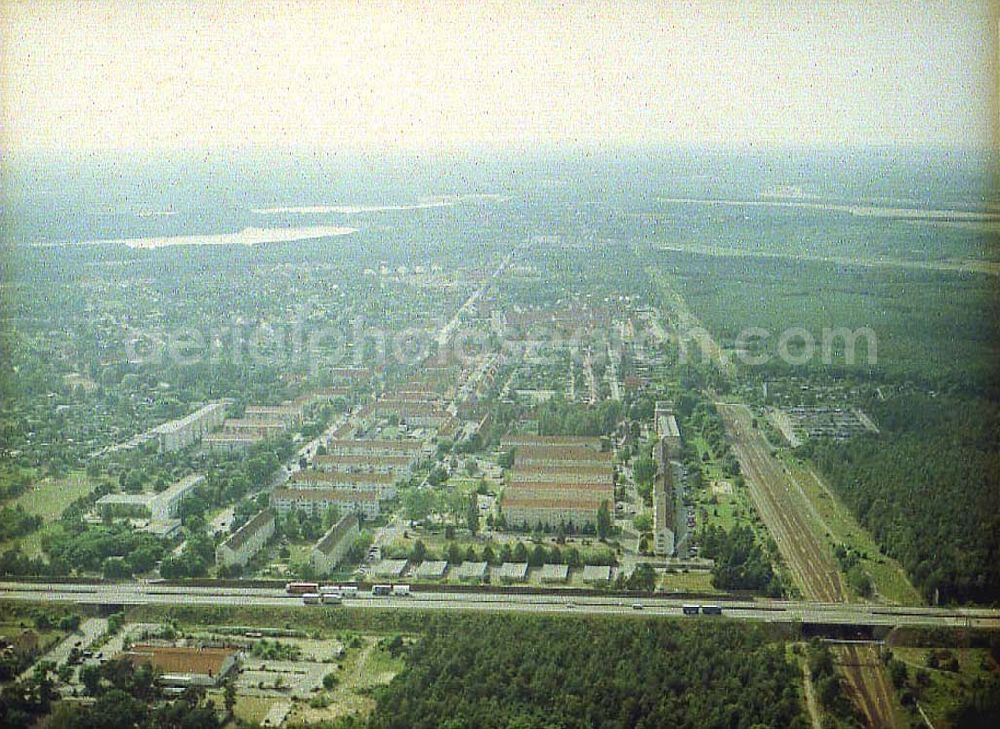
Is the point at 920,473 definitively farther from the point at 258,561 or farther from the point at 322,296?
the point at 322,296

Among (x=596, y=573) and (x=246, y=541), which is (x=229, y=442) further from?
(x=596, y=573)

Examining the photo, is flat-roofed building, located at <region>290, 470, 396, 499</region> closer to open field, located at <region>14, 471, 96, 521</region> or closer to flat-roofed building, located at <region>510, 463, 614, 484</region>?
flat-roofed building, located at <region>510, 463, 614, 484</region>

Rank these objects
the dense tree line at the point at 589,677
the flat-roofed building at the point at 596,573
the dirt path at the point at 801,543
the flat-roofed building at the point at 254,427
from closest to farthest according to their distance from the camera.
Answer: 1. the dense tree line at the point at 589,677
2. the dirt path at the point at 801,543
3. the flat-roofed building at the point at 596,573
4. the flat-roofed building at the point at 254,427

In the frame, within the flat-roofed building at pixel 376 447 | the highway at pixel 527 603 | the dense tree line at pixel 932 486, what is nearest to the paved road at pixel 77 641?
the highway at pixel 527 603

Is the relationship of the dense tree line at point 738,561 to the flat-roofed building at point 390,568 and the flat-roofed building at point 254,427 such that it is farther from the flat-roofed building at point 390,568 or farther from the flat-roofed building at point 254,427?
the flat-roofed building at point 254,427

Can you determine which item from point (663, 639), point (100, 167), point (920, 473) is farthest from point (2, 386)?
point (920, 473)

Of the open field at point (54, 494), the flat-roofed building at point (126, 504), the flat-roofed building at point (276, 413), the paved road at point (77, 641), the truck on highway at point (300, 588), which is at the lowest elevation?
the paved road at point (77, 641)

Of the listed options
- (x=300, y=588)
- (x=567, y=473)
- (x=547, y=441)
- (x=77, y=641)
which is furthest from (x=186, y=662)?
(x=547, y=441)
